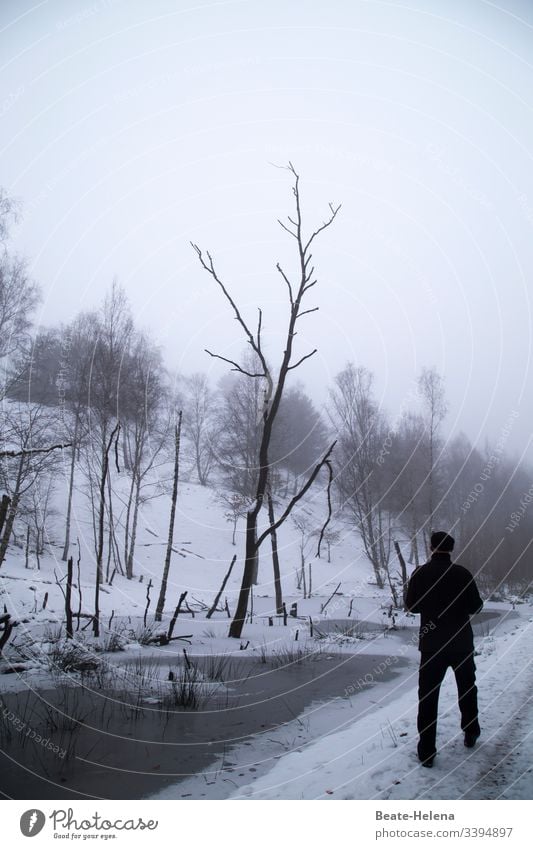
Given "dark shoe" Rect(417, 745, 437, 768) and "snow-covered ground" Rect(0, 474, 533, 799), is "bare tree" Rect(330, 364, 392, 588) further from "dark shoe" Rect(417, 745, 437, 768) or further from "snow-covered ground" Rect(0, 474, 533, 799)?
"dark shoe" Rect(417, 745, 437, 768)

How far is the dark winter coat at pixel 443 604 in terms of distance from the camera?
3496mm

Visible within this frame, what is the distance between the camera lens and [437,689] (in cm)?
A: 347

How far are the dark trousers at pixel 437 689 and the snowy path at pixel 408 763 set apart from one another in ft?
0.60

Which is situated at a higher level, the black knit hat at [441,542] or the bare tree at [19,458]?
the black knit hat at [441,542]

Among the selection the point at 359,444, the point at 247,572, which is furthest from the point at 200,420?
the point at 247,572

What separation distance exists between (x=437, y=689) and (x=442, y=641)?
1.25 feet

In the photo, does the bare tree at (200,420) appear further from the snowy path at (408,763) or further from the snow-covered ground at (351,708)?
the snowy path at (408,763)

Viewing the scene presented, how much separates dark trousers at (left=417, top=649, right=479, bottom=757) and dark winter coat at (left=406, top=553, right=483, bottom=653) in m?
0.06

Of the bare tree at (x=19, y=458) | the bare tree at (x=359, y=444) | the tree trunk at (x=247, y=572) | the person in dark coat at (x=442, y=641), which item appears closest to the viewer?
the person in dark coat at (x=442, y=641)

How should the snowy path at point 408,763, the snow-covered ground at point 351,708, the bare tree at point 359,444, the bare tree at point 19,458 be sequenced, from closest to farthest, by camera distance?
the snowy path at point 408,763
the snow-covered ground at point 351,708
the bare tree at point 19,458
the bare tree at point 359,444
